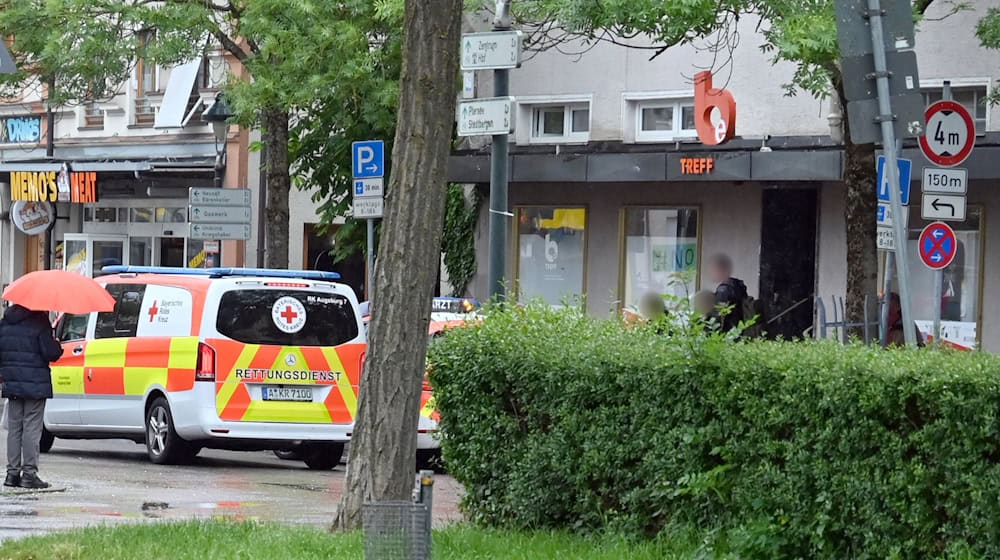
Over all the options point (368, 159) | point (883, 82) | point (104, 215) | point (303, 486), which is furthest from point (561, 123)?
point (883, 82)

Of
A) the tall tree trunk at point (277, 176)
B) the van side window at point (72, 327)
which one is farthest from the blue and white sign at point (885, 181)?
the tall tree trunk at point (277, 176)

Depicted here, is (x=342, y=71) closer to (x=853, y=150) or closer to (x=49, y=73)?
(x=49, y=73)

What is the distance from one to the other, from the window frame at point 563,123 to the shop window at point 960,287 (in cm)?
543

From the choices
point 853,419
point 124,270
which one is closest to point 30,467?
point 124,270

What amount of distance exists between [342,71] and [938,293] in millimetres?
10201

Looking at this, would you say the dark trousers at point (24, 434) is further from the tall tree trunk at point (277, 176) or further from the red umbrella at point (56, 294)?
the tall tree trunk at point (277, 176)

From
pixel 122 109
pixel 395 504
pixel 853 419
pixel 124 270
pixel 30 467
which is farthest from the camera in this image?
pixel 122 109

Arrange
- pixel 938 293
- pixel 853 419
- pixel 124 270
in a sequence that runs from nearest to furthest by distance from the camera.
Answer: pixel 853 419 < pixel 938 293 < pixel 124 270

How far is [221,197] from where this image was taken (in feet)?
84.6

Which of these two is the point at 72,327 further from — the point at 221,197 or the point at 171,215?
the point at 171,215

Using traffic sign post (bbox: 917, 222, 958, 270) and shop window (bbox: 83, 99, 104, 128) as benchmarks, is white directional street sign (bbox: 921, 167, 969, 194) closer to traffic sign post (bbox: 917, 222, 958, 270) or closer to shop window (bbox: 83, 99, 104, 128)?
traffic sign post (bbox: 917, 222, 958, 270)

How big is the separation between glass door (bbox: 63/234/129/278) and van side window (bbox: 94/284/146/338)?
19.9 m

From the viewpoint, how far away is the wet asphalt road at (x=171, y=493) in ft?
39.5

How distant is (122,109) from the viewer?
3550cm
